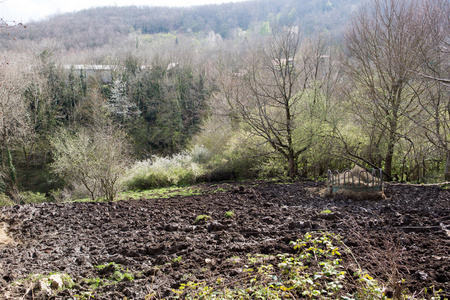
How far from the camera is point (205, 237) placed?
14.8ft

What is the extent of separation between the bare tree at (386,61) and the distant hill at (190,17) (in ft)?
197

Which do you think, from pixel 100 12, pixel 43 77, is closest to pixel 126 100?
pixel 43 77

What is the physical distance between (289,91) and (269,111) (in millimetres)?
3288

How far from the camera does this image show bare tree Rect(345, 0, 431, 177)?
8.80 meters

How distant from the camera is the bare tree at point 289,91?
34.8 feet

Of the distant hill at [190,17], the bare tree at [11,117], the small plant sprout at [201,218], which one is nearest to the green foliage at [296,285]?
the small plant sprout at [201,218]

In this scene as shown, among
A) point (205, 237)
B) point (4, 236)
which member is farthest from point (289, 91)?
point (4, 236)

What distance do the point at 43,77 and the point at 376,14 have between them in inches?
1109

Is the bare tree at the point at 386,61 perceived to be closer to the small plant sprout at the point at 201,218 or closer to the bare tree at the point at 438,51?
the bare tree at the point at 438,51

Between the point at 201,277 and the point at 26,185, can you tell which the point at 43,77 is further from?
the point at 201,277

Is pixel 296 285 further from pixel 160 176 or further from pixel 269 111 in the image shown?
pixel 160 176

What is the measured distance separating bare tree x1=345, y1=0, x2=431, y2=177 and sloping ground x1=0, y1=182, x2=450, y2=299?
3447 millimetres

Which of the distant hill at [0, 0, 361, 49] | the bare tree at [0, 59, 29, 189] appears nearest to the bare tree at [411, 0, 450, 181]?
the bare tree at [0, 59, 29, 189]

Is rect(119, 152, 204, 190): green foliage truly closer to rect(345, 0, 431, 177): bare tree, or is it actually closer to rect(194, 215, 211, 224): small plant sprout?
rect(345, 0, 431, 177): bare tree
